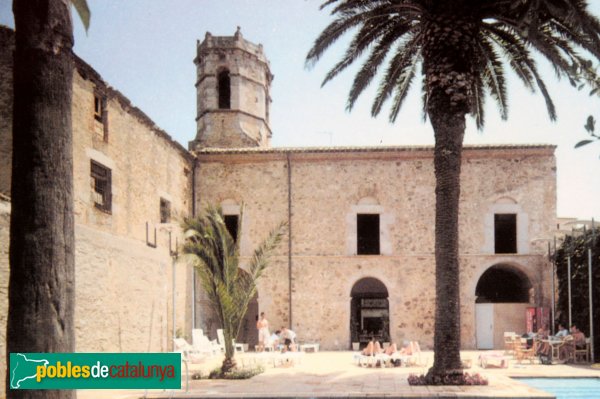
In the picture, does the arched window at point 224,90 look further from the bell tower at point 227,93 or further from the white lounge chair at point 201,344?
the white lounge chair at point 201,344

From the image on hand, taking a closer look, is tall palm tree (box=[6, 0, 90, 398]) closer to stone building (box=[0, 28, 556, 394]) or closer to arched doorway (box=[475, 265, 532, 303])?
stone building (box=[0, 28, 556, 394])

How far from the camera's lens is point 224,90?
25.8 m

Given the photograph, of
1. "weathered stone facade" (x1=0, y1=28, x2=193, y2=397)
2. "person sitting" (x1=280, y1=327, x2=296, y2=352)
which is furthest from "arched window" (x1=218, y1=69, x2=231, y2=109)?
"person sitting" (x1=280, y1=327, x2=296, y2=352)

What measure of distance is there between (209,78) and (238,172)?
5.23m

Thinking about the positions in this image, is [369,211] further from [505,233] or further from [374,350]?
[374,350]

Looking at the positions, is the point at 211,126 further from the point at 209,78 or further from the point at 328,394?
the point at 328,394

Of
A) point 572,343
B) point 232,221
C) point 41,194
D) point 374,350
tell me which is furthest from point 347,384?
point 232,221

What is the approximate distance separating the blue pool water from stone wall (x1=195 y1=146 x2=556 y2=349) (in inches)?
304

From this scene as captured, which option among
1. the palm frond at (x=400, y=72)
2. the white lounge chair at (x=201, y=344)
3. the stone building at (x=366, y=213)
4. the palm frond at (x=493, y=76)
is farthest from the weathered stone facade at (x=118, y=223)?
the palm frond at (x=493, y=76)

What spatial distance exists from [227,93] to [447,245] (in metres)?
15.7

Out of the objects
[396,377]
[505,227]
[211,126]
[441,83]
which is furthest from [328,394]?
[211,126]

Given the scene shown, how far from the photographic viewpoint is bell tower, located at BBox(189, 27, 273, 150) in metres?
25.2

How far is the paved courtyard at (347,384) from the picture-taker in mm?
10539

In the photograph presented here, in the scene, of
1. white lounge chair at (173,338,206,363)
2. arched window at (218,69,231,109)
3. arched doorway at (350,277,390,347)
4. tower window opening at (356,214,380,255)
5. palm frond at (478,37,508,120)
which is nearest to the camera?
palm frond at (478,37,508,120)
